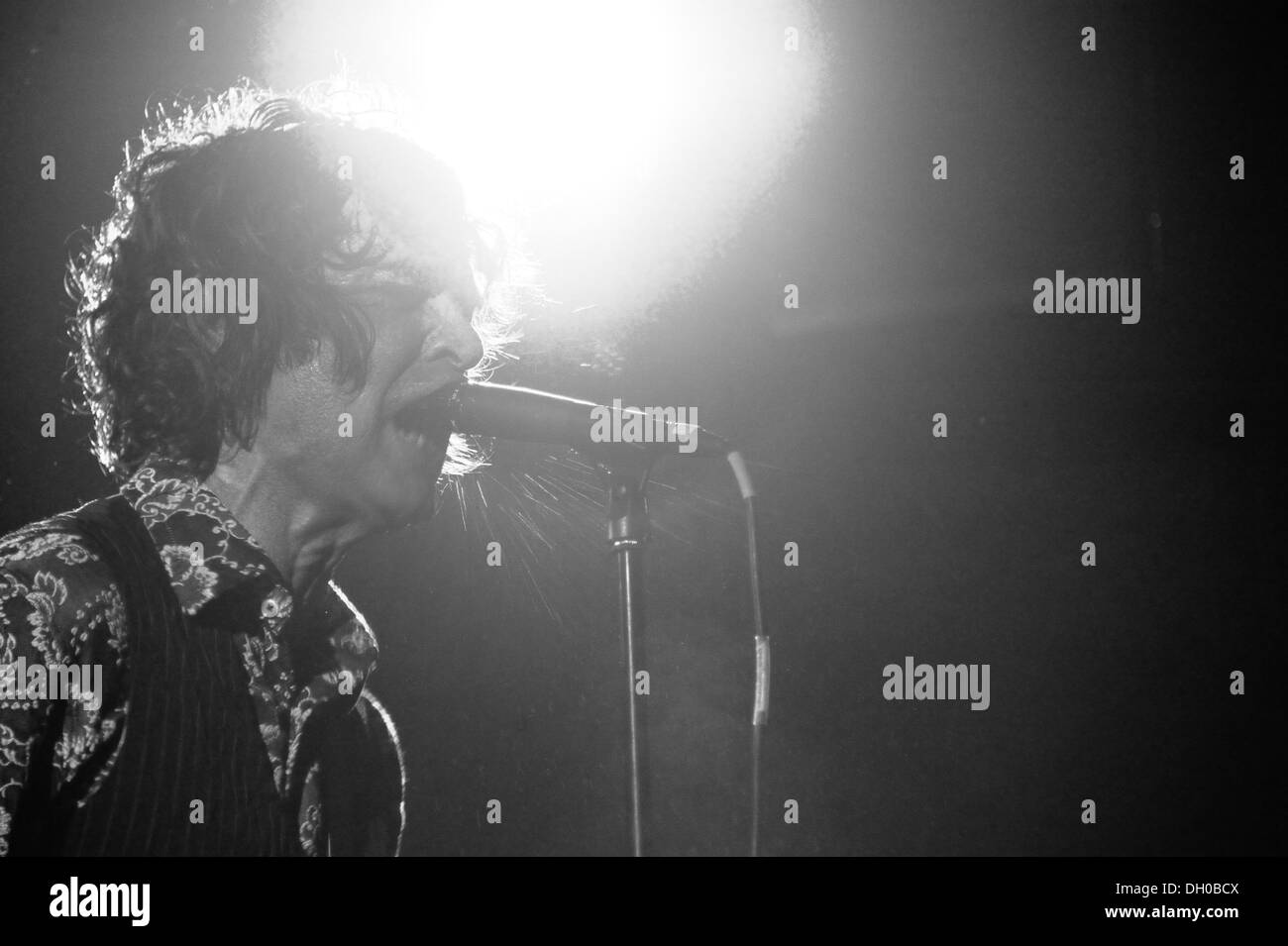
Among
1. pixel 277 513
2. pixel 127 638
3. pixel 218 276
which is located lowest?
pixel 127 638

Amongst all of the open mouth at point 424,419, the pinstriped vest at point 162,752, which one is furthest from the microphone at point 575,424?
the pinstriped vest at point 162,752

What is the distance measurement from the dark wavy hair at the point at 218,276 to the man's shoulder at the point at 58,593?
0.23 m

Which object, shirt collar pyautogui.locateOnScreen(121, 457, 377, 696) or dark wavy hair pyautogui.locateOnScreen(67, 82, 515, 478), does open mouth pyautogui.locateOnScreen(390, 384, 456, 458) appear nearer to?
dark wavy hair pyautogui.locateOnScreen(67, 82, 515, 478)

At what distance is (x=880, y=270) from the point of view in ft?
5.72

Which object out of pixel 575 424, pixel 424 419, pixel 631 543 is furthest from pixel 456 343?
pixel 631 543

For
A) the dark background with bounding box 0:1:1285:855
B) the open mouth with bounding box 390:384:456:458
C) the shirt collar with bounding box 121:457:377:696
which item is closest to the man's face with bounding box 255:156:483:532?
the open mouth with bounding box 390:384:456:458

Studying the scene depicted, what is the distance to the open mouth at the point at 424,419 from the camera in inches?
48.8

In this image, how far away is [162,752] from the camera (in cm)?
100

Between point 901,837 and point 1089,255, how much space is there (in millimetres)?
1074

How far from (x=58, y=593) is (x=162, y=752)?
0.63 feet

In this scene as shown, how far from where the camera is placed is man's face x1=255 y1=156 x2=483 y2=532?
122cm

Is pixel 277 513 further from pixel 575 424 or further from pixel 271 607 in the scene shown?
pixel 575 424
